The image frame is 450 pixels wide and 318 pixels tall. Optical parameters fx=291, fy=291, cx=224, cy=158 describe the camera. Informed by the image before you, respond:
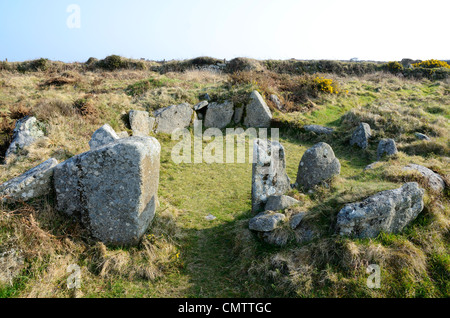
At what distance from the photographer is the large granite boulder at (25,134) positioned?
895 centimetres

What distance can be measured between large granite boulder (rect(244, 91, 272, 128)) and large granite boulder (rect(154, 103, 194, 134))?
10.1ft

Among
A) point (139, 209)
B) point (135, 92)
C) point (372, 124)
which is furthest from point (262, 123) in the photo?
point (139, 209)

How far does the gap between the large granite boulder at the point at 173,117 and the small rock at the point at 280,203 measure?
839 centimetres

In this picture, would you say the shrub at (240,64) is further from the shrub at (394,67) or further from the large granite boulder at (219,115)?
the shrub at (394,67)

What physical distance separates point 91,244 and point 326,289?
13.8 ft

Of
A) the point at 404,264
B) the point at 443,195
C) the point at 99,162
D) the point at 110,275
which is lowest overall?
the point at 110,275

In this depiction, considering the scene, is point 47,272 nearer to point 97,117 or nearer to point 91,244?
point 91,244

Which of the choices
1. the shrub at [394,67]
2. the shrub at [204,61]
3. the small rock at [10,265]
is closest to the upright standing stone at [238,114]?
the small rock at [10,265]

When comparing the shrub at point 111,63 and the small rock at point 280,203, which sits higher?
the shrub at point 111,63

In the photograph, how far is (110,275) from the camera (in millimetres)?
5035

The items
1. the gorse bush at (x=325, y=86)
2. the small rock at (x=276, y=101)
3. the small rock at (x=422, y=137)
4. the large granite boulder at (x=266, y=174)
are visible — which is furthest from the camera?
the gorse bush at (x=325, y=86)

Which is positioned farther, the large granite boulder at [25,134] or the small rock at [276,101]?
the small rock at [276,101]

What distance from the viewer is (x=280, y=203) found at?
20.7ft

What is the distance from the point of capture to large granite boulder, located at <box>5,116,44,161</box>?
8.95 metres
